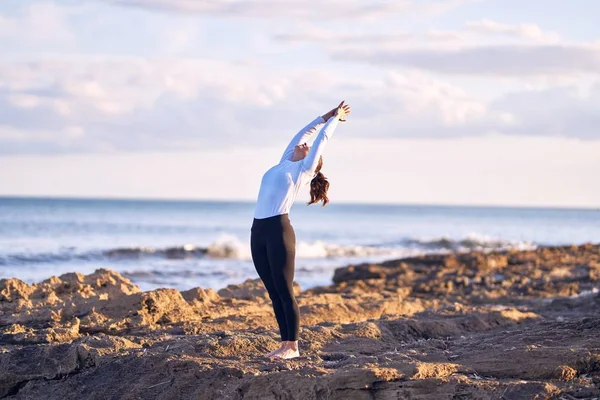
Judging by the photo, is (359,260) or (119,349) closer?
(119,349)

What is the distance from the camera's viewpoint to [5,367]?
6930 mm

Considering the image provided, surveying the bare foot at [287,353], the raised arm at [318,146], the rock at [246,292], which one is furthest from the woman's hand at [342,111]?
the rock at [246,292]

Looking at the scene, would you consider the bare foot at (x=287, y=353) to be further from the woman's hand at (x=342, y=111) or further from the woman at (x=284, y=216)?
the woman's hand at (x=342, y=111)

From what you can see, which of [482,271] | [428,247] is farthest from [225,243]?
[482,271]

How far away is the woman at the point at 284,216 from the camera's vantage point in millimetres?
6480

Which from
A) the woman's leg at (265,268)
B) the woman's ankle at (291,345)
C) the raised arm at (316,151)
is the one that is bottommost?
the woman's ankle at (291,345)

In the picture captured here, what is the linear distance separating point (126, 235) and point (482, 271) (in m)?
28.5

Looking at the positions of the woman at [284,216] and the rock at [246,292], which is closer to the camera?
the woman at [284,216]

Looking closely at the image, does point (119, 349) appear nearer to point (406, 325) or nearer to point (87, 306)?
point (87, 306)

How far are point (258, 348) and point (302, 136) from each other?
5.93ft

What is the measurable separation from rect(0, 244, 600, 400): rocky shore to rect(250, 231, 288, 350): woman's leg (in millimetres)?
347

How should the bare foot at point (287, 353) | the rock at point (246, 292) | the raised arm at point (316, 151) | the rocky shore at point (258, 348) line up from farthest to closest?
the rock at point (246, 292)
the bare foot at point (287, 353)
the raised arm at point (316, 151)
the rocky shore at point (258, 348)

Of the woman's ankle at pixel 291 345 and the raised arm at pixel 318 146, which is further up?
the raised arm at pixel 318 146

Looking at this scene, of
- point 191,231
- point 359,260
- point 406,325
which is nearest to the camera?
point 406,325
